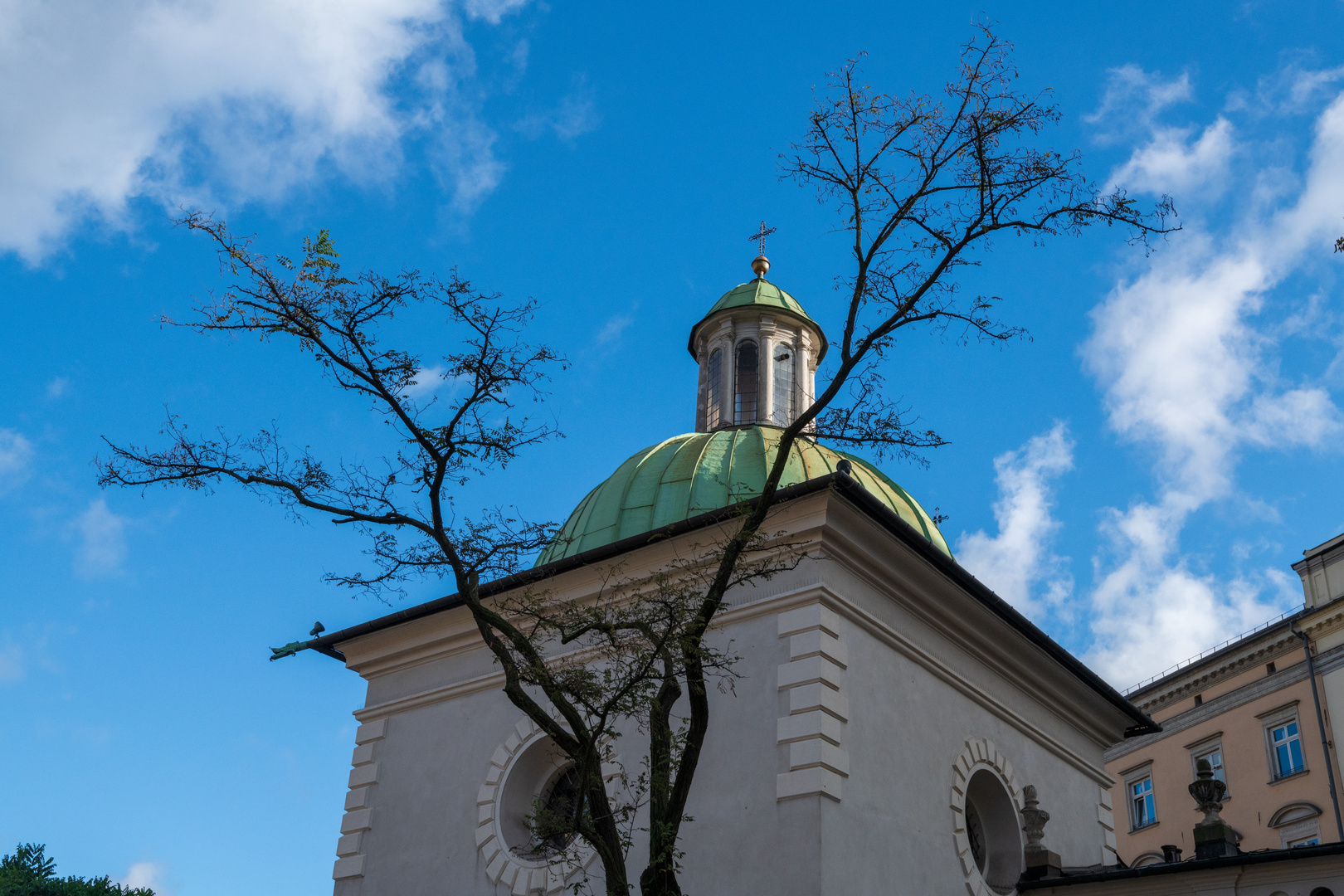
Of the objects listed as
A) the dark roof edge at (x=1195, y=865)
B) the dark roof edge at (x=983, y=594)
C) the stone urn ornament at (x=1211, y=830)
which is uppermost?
the dark roof edge at (x=983, y=594)

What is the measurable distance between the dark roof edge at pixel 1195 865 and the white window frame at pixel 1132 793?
56.8ft

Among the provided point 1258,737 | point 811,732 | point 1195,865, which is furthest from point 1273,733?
point 811,732

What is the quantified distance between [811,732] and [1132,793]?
2129cm

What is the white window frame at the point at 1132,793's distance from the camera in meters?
28.8

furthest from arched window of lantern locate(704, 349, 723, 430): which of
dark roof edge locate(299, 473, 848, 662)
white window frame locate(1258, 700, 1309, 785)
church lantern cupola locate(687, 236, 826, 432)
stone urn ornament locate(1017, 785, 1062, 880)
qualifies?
white window frame locate(1258, 700, 1309, 785)

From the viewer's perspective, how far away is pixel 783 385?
19.5m

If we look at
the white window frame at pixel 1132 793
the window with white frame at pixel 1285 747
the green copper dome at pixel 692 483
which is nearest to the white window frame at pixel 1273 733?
the window with white frame at pixel 1285 747

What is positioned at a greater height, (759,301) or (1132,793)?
(759,301)

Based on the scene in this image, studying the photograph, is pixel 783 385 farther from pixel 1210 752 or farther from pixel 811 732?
pixel 1210 752

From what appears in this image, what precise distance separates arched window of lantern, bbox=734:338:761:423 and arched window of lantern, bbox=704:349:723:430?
0.25 meters

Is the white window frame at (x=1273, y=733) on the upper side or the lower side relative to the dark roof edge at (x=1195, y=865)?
upper

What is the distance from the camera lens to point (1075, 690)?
15.7 m

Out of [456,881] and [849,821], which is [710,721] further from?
[456,881]

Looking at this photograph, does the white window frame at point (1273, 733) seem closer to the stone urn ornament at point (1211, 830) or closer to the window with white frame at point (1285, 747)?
the window with white frame at point (1285, 747)
